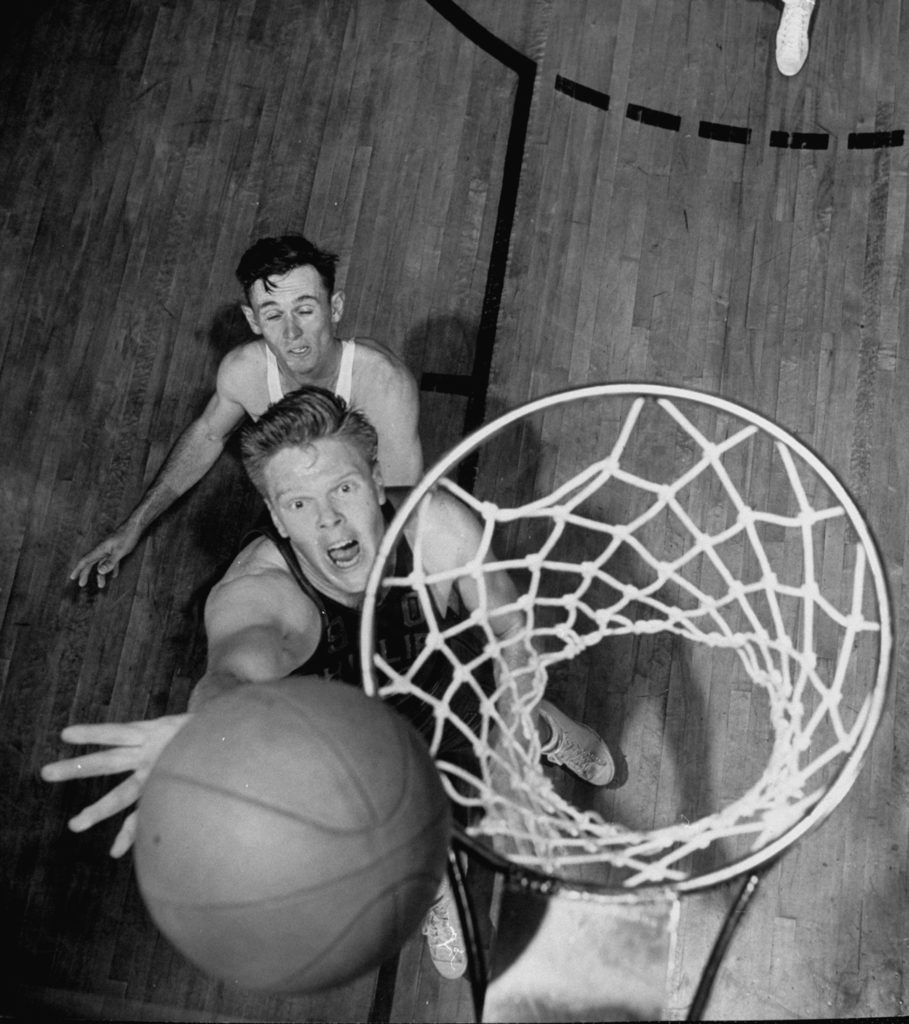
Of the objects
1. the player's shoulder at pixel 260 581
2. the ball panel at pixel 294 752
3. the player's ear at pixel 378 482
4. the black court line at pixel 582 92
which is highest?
the black court line at pixel 582 92

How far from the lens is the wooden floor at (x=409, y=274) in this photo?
298 cm

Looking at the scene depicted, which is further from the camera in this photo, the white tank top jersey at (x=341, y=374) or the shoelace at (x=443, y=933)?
the white tank top jersey at (x=341, y=374)

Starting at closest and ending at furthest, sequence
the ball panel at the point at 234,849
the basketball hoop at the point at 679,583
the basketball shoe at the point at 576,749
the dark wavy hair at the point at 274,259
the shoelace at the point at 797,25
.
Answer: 1. the ball panel at the point at 234,849
2. the basketball shoe at the point at 576,749
3. the basketball hoop at the point at 679,583
4. the dark wavy hair at the point at 274,259
5. the shoelace at the point at 797,25

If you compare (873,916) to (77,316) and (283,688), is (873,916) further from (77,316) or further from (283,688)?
(77,316)

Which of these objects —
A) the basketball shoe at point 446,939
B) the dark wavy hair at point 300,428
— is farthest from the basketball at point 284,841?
the basketball shoe at point 446,939

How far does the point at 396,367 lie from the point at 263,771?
179cm

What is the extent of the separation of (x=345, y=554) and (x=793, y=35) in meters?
2.50

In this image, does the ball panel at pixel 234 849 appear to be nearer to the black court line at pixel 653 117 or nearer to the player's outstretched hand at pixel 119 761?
the player's outstretched hand at pixel 119 761

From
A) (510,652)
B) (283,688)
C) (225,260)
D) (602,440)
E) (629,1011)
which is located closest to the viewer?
(283,688)

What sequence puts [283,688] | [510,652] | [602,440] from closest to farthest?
[283,688], [510,652], [602,440]

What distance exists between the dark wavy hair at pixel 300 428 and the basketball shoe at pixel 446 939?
1.16 m

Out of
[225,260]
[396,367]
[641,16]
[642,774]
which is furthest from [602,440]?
[641,16]

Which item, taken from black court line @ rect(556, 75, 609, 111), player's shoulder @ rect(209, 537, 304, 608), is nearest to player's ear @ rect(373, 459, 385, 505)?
player's shoulder @ rect(209, 537, 304, 608)

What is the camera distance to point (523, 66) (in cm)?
392
